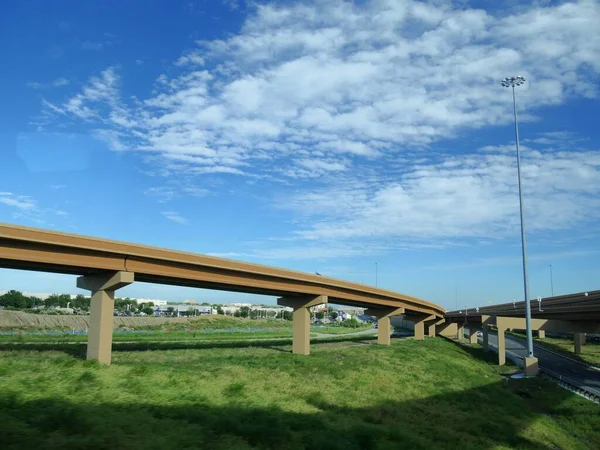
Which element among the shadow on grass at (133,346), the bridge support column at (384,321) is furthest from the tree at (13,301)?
the shadow on grass at (133,346)

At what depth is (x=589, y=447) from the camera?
27.1 meters

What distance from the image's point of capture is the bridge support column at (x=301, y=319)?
154 ft

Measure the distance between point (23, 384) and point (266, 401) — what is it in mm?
9263

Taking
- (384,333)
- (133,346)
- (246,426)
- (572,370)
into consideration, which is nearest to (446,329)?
(384,333)

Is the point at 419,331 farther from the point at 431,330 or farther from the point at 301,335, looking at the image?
the point at 301,335

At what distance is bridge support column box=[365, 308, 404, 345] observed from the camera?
70.4 m

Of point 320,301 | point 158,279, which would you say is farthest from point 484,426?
point 320,301

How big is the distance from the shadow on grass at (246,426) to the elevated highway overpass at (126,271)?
41.8ft

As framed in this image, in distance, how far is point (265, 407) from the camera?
19969 mm

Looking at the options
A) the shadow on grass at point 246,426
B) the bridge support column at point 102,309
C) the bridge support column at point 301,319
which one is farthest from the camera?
the bridge support column at point 301,319

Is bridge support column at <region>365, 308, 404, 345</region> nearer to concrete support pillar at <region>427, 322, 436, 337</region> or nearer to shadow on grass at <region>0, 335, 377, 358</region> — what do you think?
shadow on grass at <region>0, 335, 377, 358</region>

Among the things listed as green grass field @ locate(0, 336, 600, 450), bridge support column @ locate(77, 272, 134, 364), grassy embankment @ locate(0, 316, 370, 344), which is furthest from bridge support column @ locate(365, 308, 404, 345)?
bridge support column @ locate(77, 272, 134, 364)

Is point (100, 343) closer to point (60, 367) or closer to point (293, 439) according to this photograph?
point (60, 367)

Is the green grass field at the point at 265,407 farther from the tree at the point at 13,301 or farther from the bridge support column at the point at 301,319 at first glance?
the tree at the point at 13,301
